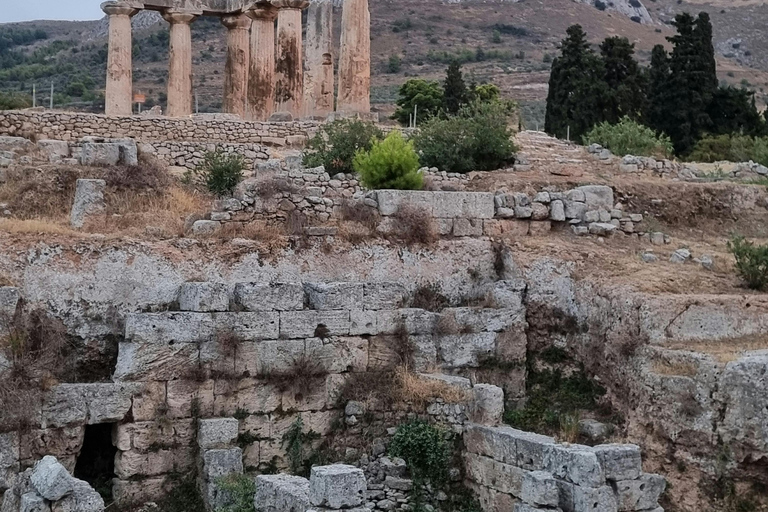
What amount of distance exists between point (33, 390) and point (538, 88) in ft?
210

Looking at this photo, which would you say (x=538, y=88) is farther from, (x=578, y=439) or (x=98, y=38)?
(x=578, y=439)

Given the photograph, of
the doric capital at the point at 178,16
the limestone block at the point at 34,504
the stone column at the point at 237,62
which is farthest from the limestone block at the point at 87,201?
the stone column at the point at 237,62

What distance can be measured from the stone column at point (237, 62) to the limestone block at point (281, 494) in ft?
69.5

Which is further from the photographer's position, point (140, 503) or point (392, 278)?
point (392, 278)

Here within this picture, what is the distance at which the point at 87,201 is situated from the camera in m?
18.3

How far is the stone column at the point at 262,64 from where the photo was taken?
3204 cm

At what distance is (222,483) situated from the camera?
1413cm

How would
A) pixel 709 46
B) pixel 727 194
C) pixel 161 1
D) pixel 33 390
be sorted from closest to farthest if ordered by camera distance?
pixel 33 390, pixel 727 194, pixel 161 1, pixel 709 46

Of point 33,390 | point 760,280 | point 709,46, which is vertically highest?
point 709,46

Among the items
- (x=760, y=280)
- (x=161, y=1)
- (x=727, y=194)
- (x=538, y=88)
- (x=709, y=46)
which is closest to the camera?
(x=760, y=280)

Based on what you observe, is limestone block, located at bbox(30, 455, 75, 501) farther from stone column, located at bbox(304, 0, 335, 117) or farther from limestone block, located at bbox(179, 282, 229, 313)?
stone column, located at bbox(304, 0, 335, 117)

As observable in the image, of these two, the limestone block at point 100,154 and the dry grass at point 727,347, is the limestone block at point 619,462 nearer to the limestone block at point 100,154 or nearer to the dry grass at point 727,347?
the dry grass at point 727,347

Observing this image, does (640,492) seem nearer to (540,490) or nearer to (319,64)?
(540,490)

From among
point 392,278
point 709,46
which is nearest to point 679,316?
point 392,278
